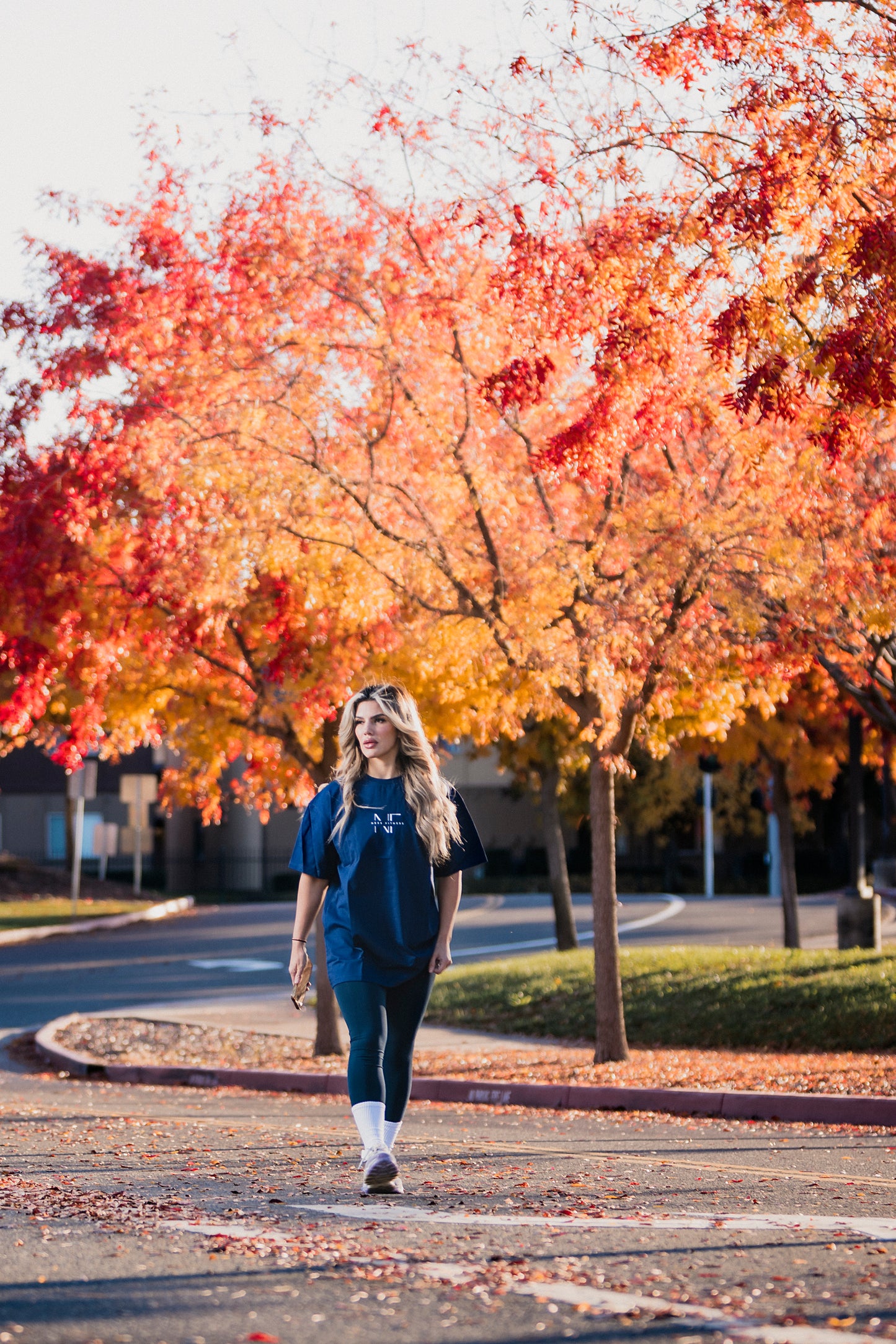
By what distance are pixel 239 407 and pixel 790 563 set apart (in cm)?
427

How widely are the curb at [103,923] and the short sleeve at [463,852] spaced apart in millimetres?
22768

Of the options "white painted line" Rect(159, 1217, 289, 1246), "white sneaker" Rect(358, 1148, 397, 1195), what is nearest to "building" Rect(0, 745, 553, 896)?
"white sneaker" Rect(358, 1148, 397, 1195)

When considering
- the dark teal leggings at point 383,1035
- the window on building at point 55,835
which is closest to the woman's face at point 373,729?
the dark teal leggings at point 383,1035

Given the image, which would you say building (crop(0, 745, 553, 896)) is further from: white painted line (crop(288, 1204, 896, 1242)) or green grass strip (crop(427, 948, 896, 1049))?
white painted line (crop(288, 1204, 896, 1242))

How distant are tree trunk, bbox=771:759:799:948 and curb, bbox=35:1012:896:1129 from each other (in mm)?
10977

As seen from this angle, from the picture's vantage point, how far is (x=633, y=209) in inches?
403

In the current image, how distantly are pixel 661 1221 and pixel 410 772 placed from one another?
195 cm

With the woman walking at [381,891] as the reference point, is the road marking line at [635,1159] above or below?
below

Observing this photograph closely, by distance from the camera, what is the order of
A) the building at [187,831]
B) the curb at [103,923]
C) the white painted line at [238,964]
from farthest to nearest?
the building at [187,831] → the curb at [103,923] → the white painted line at [238,964]

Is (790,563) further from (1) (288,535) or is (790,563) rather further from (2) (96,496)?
(2) (96,496)

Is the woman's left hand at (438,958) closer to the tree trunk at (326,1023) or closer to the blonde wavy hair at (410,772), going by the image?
the blonde wavy hair at (410,772)

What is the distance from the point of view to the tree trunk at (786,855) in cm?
2305

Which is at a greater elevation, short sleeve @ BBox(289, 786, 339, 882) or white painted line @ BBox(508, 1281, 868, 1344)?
short sleeve @ BBox(289, 786, 339, 882)

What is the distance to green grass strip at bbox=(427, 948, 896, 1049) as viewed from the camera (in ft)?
48.7
